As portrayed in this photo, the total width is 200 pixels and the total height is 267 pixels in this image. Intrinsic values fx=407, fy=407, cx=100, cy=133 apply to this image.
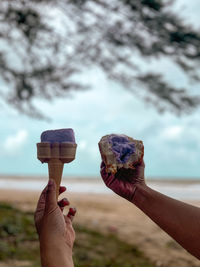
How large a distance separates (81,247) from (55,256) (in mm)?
4576

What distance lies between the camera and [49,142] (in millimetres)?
2107

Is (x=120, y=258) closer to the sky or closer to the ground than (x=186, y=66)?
closer to the ground

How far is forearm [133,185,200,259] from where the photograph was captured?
1.94 m

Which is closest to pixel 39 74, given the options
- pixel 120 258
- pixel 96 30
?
pixel 96 30

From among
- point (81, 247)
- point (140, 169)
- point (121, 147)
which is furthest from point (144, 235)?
point (121, 147)

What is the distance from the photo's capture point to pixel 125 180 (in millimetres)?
2072

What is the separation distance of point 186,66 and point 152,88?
0.77m

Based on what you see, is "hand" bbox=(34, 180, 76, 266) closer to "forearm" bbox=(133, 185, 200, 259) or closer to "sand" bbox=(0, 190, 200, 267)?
"forearm" bbox=(133, 185, 200, 259)

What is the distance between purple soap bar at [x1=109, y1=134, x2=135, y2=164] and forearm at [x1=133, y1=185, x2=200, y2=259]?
8.9 inches

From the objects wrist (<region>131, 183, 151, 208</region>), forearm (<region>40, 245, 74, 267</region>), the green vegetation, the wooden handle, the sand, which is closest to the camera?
forearm (<region>40, 245, 74, 267</region>)

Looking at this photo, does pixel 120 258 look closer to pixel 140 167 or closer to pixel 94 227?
pixel 94 227

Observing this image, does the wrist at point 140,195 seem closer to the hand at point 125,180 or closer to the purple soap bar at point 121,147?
the hand at point 125,180

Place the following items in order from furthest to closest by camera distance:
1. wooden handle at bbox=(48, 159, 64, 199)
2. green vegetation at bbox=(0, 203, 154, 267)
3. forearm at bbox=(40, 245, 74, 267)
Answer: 1. green vegetation at bbox=(0, 203, 154, 267)
2. wooden handle at bbox=(48, 159, 64, 199)
3. forearm at bbox=(40, 245, 74, 267)

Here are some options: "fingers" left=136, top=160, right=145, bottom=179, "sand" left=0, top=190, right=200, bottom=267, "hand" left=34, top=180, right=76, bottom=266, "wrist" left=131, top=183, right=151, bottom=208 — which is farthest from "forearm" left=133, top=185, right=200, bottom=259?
"sand" left=0, top=190, right=200, bottom=267
